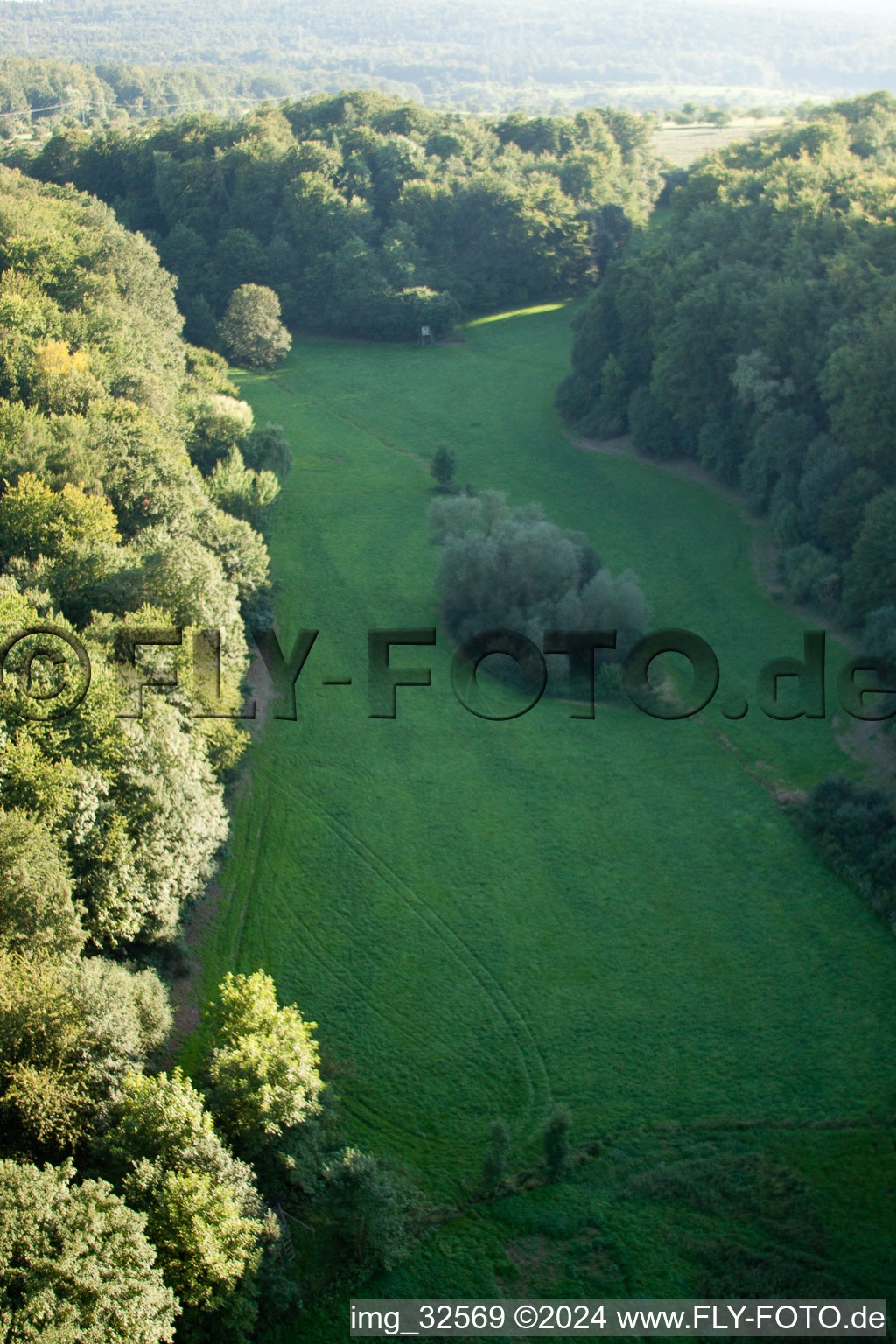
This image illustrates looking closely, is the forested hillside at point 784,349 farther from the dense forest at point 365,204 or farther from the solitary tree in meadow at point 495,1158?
the solitary tree in meadow at point 495,1158

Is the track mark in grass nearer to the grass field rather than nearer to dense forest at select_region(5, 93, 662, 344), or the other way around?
the grass field

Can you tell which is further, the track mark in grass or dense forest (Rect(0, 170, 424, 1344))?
the track mark in grass

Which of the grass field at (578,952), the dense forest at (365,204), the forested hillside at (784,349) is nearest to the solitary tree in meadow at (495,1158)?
the grass field at (578,952)

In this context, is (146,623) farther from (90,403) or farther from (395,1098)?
(90,403)

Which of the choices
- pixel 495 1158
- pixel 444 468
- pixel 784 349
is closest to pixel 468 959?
pixel 495 1158

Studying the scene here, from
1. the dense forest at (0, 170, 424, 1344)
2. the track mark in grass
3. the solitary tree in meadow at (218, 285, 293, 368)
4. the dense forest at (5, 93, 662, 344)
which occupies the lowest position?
the track mark in grass

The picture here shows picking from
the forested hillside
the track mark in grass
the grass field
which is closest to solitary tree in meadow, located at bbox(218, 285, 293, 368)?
the forested hillside
